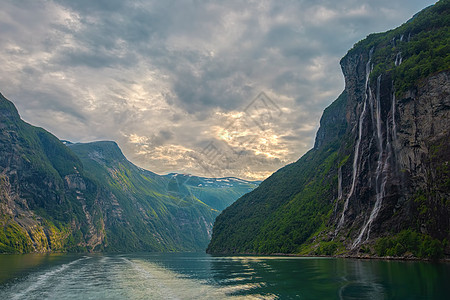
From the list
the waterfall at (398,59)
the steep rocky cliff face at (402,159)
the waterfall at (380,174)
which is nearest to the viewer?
the steep rocky cliff face at (402,159)

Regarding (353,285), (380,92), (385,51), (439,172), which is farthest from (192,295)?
(385,51)

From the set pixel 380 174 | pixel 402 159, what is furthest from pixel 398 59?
pixel 380 174

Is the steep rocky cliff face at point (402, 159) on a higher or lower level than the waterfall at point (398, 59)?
lower

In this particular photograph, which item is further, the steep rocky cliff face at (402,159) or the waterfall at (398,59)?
the waterfall at (398,59)

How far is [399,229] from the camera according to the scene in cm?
11119

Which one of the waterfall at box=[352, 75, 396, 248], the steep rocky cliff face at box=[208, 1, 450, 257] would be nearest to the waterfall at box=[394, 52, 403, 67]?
the steep rocky cliff face at box=[208, 1, 450, 257]

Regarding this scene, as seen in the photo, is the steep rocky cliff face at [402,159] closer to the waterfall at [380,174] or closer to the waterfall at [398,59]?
the waterfall at [380,174]

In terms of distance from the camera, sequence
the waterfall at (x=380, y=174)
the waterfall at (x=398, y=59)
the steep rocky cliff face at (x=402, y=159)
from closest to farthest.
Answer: the steep rocky cliff face at (x=402, y=159) < the waterfall at (x=380, y=174) < the waterfall at (x=398, y=59)

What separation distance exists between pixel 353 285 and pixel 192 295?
25.9 meters

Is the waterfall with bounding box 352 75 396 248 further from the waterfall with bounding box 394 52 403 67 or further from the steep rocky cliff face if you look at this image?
the waterfall with bounding box 394 52 403 67

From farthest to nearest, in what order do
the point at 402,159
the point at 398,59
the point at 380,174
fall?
1. the point at 398,59
2. the point at 380,174
3. the point at 402,159

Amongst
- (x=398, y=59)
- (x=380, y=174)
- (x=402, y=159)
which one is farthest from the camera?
(x=398, y=59)

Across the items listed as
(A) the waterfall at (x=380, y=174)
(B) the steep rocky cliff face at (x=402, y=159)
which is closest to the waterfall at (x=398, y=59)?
(B) the steep rocky cliff face at (x=402, y=159)

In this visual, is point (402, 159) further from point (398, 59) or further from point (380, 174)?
point (398, 59)
